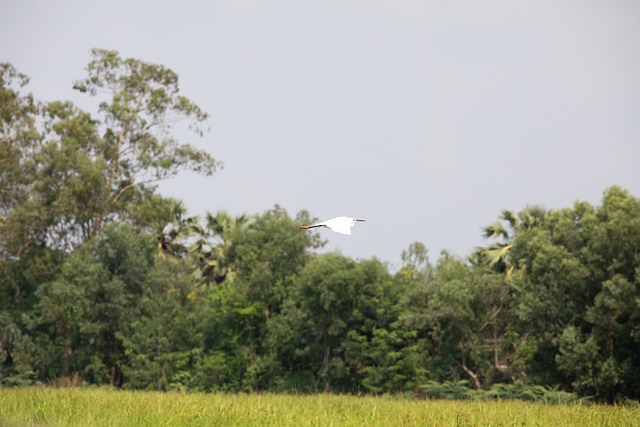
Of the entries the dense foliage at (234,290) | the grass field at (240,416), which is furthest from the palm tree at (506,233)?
the grass field at (240,416)

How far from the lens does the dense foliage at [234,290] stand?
1296 inches

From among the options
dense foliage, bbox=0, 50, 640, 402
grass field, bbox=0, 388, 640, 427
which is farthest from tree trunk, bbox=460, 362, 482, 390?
grass field, bbox=0, 388, 640, 427

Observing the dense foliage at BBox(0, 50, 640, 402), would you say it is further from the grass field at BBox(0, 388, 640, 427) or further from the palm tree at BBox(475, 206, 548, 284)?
the grass field at BBox(0, 388, 640, 427)

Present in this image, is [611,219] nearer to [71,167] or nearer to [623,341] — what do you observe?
[623,341]

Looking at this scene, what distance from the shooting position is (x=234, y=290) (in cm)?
4141

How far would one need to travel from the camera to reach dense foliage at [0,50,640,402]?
32906 mm

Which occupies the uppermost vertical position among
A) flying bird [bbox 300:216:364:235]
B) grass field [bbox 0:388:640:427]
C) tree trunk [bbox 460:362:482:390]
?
flying bird [bbox 300:216:364:235]

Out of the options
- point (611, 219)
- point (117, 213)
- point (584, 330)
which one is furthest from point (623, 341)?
point (117, 213)

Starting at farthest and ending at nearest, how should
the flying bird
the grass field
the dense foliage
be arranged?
the dense foliage → the grass field → the flying bird

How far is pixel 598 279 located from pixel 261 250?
54.1 feet

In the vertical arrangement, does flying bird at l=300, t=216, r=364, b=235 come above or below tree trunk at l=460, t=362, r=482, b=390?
above

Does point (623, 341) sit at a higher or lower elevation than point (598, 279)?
lower

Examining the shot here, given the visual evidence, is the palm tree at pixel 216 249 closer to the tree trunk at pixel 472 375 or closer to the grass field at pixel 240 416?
the tree trunk at pixel 472 375

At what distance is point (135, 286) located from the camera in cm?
4300
